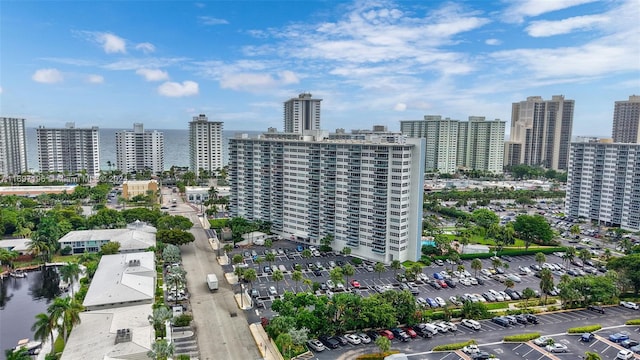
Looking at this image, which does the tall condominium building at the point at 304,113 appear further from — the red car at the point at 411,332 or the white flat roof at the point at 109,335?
the red car at the point at 411,332

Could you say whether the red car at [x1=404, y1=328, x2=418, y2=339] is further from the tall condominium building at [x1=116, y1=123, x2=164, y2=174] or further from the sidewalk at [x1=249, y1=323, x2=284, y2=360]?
the tall condominium building at [x1=116, y1=123, x2=164, y2=174]

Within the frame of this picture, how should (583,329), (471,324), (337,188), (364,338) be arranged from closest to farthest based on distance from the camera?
(364,338), (583,329), (471,324), (337,188)

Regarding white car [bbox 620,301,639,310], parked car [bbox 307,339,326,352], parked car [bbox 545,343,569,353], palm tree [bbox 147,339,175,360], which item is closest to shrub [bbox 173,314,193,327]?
palm tree [bbox 147,339,175,360]

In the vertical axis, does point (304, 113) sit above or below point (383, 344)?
above

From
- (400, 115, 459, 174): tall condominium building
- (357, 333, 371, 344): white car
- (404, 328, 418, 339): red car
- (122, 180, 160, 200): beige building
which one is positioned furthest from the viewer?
(400, 115, 459, 174): tall condominium building

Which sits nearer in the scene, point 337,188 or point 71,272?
point 71,272

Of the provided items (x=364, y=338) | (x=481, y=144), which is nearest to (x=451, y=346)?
(x=364, y=338)

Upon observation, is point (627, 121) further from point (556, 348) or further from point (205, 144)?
point (556, 348)
